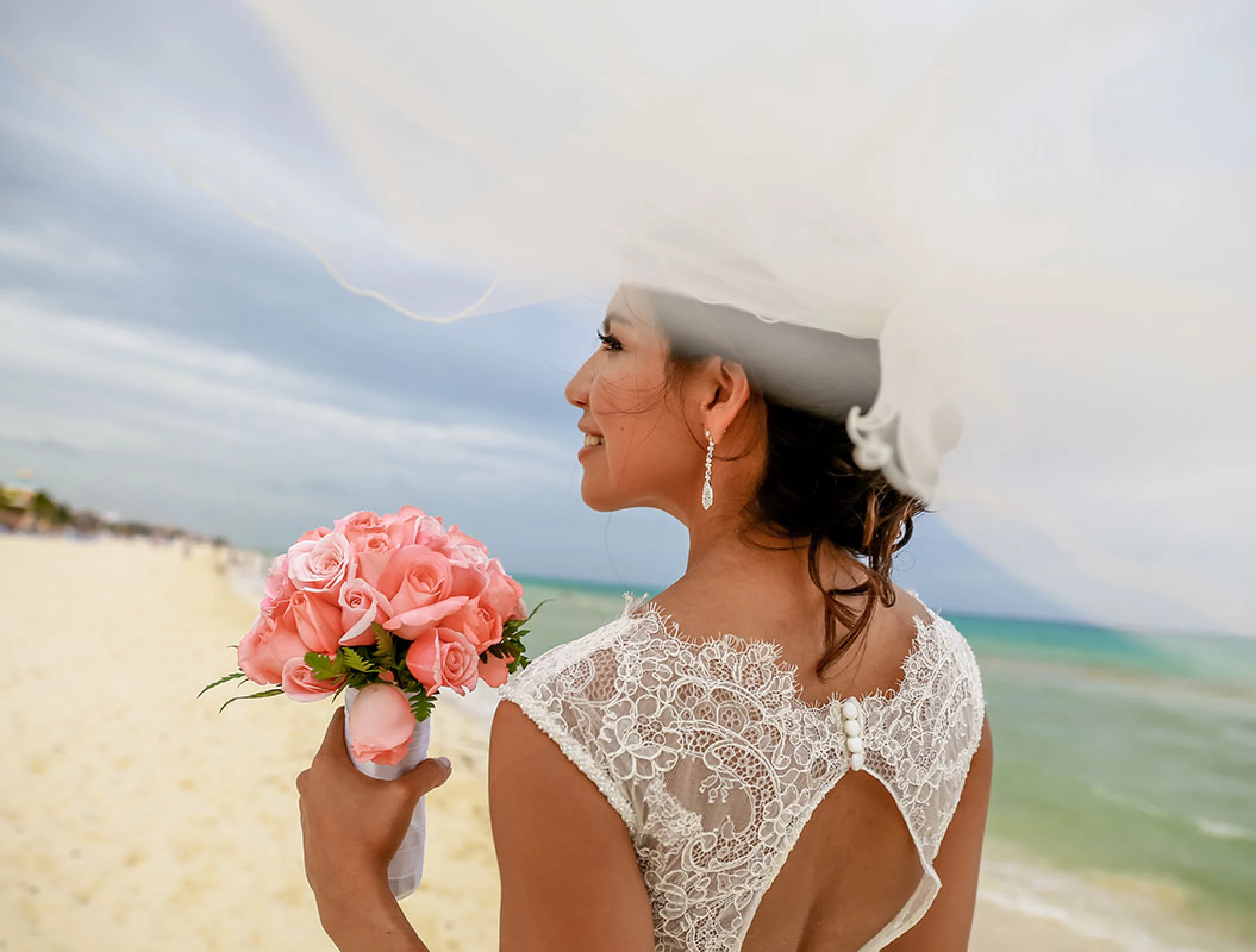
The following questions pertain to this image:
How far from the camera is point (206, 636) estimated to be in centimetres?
1457

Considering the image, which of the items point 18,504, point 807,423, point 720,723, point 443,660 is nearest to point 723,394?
point 807,423

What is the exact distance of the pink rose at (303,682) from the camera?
120 centimetres

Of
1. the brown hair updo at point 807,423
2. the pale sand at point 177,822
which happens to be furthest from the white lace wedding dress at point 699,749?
the pale sand at point 177,822

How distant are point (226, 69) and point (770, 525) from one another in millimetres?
1040

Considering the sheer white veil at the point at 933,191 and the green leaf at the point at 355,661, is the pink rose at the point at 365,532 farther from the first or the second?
the sheer white veil at the point at 933,191

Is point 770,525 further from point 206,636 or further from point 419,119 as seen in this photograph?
point 206,636

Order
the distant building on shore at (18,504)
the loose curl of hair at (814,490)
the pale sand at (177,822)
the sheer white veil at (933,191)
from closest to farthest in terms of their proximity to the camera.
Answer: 1. the sheer white veil at (933,191)
2. the loose curl of hair at (814,490)
3. the pale sand at (177,822)
4. the distant building on shore at (18,504)

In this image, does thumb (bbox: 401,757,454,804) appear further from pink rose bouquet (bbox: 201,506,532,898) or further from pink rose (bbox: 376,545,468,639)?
pink rose (bbox: 376,545,468,639)

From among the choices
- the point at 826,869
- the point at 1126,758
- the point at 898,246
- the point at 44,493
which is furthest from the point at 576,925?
the point at 44,493

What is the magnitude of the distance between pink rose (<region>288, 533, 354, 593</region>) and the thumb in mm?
294

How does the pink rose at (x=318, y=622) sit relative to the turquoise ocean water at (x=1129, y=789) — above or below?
above

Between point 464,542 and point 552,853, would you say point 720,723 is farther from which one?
point 464,542

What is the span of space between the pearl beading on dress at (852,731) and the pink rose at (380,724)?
61cm

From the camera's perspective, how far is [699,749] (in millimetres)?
1082
